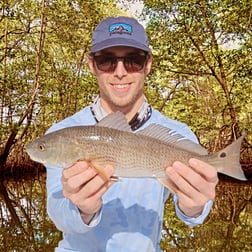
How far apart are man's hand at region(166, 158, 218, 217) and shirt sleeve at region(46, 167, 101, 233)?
318 mm

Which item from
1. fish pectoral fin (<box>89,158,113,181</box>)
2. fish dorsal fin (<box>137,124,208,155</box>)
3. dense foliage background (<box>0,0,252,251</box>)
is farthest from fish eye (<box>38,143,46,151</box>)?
dense foliage background (<box>0,0,252,251</box>)

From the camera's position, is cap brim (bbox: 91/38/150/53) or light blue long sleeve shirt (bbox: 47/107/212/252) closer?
light blue long sleeve shirt (bbox: 47/107/212/252)

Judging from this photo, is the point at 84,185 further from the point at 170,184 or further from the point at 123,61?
the point at 123,61

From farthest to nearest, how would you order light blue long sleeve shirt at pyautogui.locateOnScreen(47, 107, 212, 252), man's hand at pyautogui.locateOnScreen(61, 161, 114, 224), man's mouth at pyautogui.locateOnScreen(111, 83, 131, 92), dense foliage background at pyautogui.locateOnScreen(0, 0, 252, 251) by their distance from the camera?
dense foliage background at pyautogui.locateOnScreen(0, 0, 252, 251)
man's mouth at pyautogui.locateOnScreen(111, 83, 131, 92)
light blue long sleeve shirt at pyautogui.locateOnScreen(47, 107, 212, 252)
man's hand at pyautogui.locateOnScreen(61, 161, 114, 224)

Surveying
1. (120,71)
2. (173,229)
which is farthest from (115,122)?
(173,229)

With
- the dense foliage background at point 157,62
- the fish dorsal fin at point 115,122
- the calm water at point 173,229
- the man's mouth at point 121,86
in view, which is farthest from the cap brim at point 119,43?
the dense foliage background at point 157,62

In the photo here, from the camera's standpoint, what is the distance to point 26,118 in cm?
1630

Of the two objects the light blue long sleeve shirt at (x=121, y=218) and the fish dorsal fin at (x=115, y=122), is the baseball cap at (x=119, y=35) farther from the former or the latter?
the light blue long sleeve shirt at (x=121, y=218)

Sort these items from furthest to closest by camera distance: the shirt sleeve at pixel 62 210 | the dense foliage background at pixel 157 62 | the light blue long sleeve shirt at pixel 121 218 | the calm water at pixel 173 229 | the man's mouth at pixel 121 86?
the dense foliage background at pixel 157 62 → the calm water at pixel 173 229 → the man's mouth at pixel 121 86 → the light blue long sleeve shirt at pixel 121 218 → the shirt sleeve at pixel 62 210

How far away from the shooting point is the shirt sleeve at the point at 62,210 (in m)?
1.82

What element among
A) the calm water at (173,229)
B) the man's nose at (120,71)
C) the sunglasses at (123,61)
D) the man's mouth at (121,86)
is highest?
the sunglasses at (123,61)

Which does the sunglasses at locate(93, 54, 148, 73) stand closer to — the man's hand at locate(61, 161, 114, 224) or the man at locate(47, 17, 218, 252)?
the man at locate(47, 17, 218, 252)

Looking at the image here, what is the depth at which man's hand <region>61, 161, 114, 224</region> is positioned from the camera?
1713mm

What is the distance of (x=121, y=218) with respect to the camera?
1.97 m
